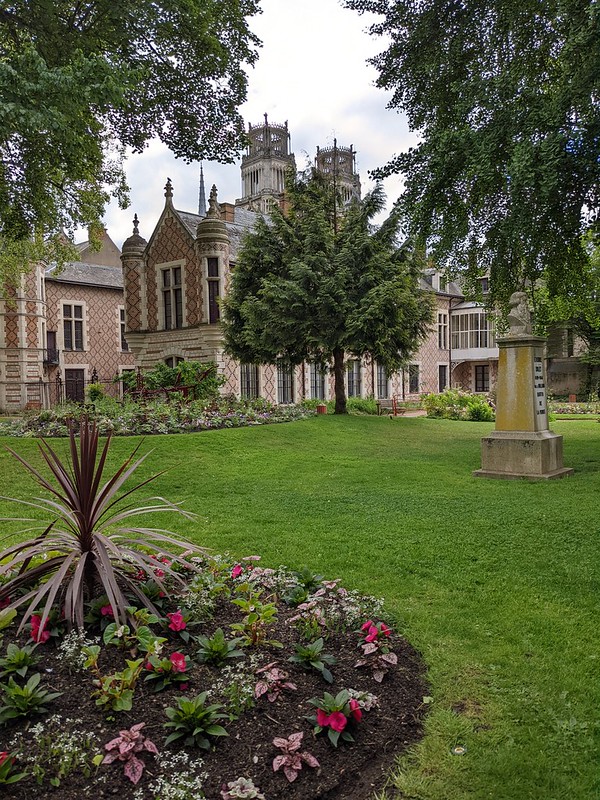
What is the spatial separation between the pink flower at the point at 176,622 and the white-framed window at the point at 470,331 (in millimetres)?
37837

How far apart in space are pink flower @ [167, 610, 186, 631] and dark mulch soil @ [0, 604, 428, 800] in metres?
0.09

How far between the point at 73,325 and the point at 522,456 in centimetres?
2782

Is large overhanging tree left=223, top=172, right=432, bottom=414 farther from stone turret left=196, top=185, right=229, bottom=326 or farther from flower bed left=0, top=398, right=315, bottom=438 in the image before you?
stone turret left=196, top=185, right=229, bottom=326

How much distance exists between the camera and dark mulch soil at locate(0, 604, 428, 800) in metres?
2.32

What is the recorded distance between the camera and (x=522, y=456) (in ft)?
30.3

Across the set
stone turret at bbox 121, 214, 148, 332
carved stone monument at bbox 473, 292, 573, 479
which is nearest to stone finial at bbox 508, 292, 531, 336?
carved stone monument at bbox 473, 292, 573, 479

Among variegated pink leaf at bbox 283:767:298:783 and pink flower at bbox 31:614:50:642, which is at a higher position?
pink flower at bbox 31:614:50:642

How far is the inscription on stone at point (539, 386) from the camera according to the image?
9.47m

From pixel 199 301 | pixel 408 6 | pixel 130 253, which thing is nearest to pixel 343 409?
pixel 199 301

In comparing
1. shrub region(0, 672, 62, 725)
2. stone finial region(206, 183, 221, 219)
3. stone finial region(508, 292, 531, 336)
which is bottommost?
shrub region(0, 672, 62, 725)

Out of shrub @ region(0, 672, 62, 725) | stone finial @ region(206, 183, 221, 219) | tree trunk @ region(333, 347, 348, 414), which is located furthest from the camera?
stone finial @ region(206, 183, 221, 219)

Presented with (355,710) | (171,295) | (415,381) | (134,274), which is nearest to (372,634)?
(355,710)

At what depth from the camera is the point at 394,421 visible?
1830 cm

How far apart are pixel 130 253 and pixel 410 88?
16806 mm
